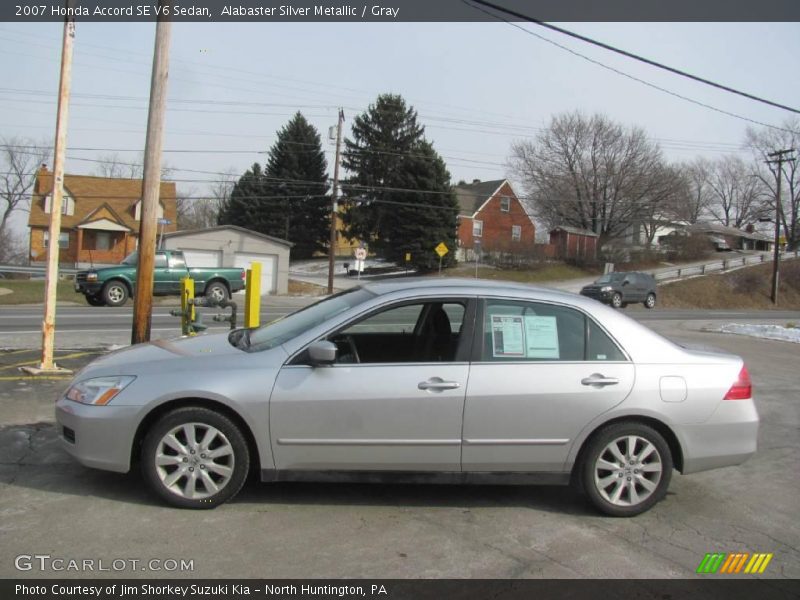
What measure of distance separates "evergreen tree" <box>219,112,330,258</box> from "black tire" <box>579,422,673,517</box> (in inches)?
2241

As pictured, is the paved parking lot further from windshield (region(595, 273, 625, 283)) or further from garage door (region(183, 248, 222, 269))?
garage door (region(183, 248, 222, 269))

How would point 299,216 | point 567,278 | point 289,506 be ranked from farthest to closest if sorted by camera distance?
point 299,216
point 567,278
point 289,506

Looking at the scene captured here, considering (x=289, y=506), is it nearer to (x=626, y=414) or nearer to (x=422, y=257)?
(x=626, y=414)

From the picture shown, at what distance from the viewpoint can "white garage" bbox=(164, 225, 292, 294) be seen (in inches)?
1347

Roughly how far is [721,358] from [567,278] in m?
45.9

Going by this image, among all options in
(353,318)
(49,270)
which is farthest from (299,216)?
(353,318)

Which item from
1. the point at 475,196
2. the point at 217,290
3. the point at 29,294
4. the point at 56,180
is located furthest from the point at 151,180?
the point at 475,196

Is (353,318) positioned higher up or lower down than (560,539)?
higher up

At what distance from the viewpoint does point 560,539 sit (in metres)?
3.92

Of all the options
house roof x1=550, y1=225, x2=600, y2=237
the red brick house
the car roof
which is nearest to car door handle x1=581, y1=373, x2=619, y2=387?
the car roof

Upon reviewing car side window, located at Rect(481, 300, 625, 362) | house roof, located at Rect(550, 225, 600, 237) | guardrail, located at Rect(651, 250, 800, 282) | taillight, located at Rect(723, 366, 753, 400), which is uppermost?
house roof, located at Rect(550, 225, 600, 237)

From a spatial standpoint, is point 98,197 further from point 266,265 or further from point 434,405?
point 434,405

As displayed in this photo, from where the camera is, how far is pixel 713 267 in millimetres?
52781

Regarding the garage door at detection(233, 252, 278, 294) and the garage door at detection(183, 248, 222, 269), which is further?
the garage door at detection(233, 252, 278, 294)
